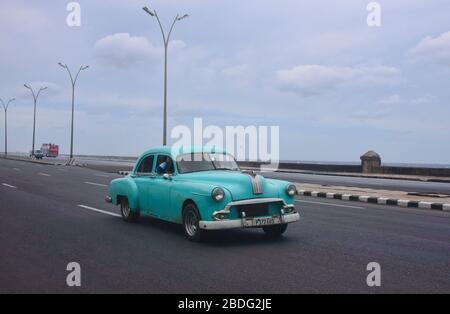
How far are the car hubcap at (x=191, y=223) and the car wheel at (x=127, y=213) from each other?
236 centimetres

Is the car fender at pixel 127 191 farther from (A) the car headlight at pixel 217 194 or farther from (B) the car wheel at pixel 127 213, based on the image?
(A) the car headlight at pixel 217 194

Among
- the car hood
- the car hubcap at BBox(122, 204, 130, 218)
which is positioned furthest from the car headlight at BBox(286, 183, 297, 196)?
the car hubcap at BBox(122, 204, 130, 218)

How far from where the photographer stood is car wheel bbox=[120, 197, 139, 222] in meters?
10.7

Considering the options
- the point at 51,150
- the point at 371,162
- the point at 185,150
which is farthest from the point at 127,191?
the point at 51,150

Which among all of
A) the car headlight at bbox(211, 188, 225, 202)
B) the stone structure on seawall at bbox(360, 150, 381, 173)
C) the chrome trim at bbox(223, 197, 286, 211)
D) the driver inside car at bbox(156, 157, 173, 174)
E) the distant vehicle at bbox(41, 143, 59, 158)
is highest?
the distant vehicle at bbox(41, 143, 59, 158)

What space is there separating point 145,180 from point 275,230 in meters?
2.81

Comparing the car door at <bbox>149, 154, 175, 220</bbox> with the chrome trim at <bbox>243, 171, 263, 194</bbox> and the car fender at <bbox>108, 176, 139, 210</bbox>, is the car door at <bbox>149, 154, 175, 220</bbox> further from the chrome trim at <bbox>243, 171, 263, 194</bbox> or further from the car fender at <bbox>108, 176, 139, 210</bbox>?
the chrome trim at <bbox>243, 171, 263, 194</bbox>

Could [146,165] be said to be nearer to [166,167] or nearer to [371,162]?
[166,167]

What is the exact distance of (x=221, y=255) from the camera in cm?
743

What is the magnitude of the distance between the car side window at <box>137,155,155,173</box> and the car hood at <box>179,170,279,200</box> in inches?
69.7

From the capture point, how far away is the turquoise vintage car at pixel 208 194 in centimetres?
808

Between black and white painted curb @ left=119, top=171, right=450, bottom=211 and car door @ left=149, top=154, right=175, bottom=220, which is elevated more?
car door @ left=149, top=154, right=175, bottom=220

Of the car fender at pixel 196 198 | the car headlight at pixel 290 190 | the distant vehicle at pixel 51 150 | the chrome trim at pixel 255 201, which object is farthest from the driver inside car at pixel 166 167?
the distant vehicle at pixel 51 150
